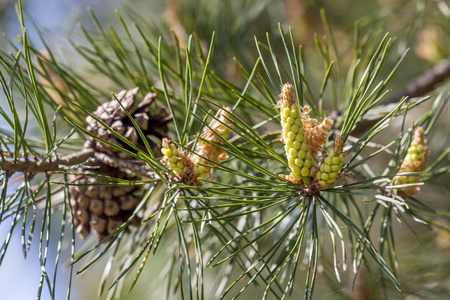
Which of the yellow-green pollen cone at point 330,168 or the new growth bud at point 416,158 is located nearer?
the yellow-green pollen cone at point 330,168

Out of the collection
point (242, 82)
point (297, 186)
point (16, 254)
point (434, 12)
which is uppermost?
point (434, 12)

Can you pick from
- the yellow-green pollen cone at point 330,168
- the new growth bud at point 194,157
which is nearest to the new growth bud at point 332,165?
the yellow-green pollen cone at point 330,168

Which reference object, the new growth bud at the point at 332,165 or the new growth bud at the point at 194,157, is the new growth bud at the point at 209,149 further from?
the new growth bud at the point at 332,165

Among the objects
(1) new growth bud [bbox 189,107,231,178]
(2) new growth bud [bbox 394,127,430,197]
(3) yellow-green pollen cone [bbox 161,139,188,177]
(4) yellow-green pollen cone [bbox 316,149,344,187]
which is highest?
(2) new growth bud [bbox 394,127,430,197]

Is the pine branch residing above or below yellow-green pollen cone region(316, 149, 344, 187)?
above

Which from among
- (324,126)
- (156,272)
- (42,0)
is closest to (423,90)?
(324,126)

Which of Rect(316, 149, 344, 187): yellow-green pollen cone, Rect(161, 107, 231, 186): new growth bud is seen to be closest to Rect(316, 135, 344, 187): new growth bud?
Rect(316, 149, 344, 187): yellow-green pollen cone

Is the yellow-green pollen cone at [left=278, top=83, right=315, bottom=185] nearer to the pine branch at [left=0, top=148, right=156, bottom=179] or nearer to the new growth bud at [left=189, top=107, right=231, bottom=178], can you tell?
the new growth bud at [left=189, top=107, right=231, bottom=178]

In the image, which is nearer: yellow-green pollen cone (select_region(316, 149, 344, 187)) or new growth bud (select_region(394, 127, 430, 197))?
yellow-green pollen cone (select_region(316, 149, 344, 187))

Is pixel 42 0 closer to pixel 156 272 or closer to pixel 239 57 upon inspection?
pixel 239 57
